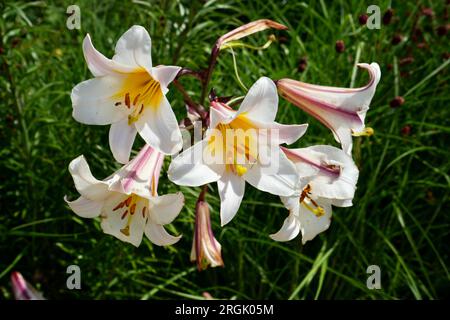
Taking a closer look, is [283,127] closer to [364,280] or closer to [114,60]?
[114,60]

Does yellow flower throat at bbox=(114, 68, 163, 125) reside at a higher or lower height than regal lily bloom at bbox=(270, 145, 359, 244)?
higher

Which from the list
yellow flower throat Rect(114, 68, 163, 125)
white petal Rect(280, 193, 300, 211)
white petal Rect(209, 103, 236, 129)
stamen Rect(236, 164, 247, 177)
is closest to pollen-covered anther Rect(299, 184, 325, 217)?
white petal Rect(280, 193, 300, 211)

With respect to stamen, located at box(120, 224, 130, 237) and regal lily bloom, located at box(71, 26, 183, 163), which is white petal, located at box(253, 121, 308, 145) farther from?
stamen, located at box(120, 224, 130, 237)

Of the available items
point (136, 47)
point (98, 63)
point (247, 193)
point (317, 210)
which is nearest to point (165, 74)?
point (136, 47)

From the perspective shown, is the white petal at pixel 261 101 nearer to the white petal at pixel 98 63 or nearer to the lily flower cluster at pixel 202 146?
the lily flower cluster at pixel 202 146

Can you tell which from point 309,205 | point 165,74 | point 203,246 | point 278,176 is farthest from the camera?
point 309,205

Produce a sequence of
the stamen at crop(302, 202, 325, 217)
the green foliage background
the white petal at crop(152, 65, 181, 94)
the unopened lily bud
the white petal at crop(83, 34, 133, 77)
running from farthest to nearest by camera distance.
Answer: the green foliage background
the stamen at crop(302, 202, 325, 217)
the unopened lily bud
the white petal at crop(83, 34, 133, 77)
the white petal at crop(152, 65, 181, 94)

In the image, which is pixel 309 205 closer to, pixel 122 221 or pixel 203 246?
pixel 203 246

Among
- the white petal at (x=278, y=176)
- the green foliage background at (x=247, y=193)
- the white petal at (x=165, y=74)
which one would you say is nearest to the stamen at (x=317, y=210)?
the white petal at (x=278, y=176)
